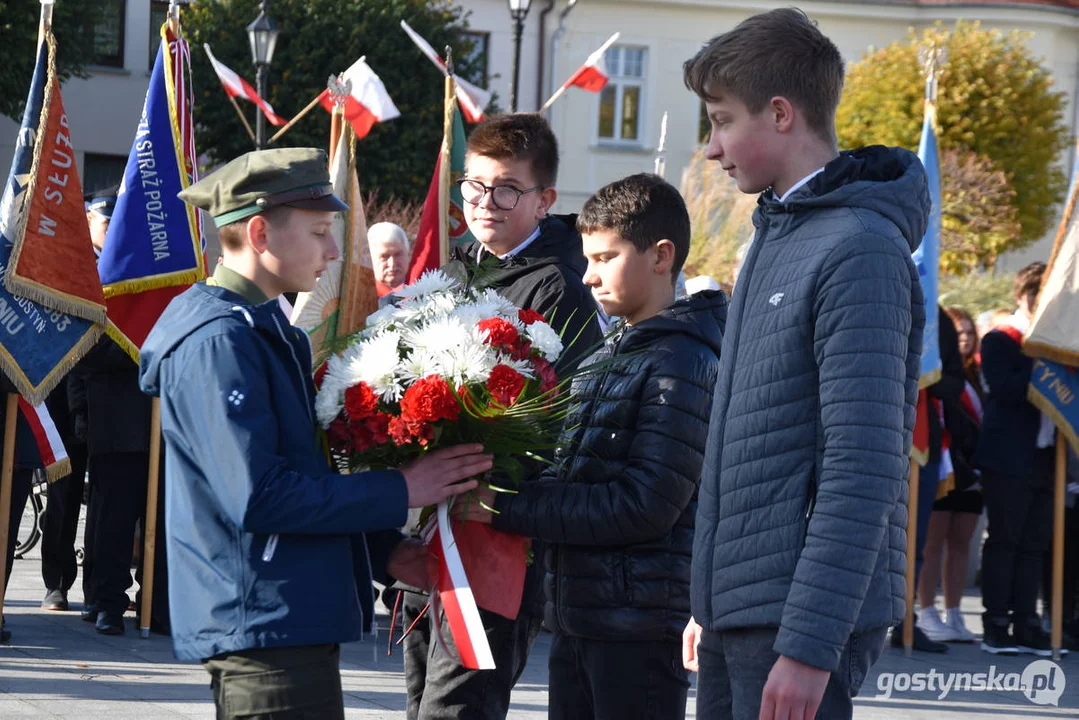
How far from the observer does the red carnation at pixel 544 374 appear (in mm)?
3325

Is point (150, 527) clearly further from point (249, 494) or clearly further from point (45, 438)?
point (249, 494)

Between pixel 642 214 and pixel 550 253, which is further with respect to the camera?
pixel 550 253

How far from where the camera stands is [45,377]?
7000 millimetres

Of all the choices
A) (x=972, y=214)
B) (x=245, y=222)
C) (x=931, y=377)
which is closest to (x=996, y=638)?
(x=931, y=377)

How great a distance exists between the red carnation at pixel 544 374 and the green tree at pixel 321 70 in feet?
72.9

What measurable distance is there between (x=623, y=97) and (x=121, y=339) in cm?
2742

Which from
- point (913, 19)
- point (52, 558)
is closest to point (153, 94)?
point (52, 558)

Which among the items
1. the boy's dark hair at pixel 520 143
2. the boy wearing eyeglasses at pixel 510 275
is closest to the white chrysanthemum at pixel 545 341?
the boy wearing eyeglasses at pixel 510 275

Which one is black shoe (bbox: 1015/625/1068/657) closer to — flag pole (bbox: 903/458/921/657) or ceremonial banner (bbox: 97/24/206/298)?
flag pole (bbox: 903/458/921/657)

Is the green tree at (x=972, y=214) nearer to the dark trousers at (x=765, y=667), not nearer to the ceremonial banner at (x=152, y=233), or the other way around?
the ceremonial banner at (x=152, y=233)

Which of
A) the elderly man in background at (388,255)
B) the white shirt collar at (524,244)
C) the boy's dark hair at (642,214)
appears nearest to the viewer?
the boy's dark hair at (642,214)

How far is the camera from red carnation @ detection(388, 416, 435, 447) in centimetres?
308

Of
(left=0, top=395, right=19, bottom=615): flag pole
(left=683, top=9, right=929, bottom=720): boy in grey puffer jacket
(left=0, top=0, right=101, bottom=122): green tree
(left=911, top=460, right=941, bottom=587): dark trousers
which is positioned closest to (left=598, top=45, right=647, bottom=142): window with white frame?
(left=0, top=0, right=101, bottom=122): green tree

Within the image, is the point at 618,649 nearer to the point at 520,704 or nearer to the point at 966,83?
the point at 520,704
